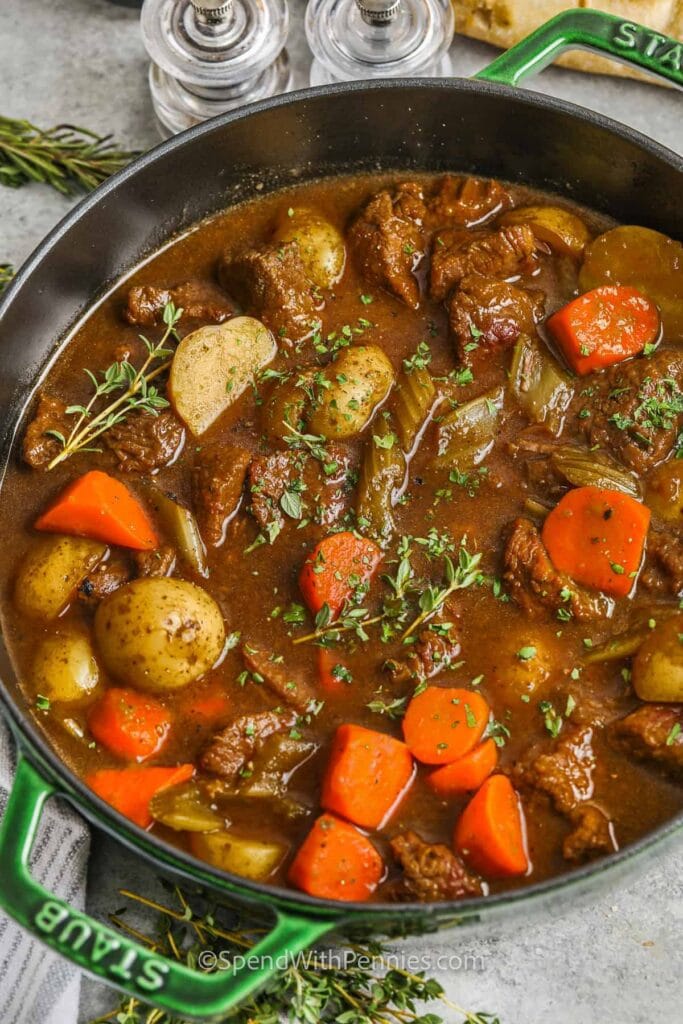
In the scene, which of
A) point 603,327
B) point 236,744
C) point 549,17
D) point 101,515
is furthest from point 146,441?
point 549,17

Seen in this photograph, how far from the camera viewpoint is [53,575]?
356 centimetres

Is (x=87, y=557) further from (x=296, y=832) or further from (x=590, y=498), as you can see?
(x=590, y=498)

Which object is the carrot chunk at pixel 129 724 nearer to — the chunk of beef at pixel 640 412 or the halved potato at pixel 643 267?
the chunk of beef at pixel 640 412

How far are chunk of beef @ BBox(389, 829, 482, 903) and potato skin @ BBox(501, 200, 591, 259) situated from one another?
204 centimetres

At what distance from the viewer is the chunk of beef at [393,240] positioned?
3.95 m

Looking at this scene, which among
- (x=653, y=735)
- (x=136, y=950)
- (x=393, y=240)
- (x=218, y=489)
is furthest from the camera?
(x=393, y=240)

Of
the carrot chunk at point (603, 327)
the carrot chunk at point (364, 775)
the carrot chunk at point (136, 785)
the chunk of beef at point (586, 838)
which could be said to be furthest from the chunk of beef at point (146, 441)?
the chunk of beef at point (586, 838)

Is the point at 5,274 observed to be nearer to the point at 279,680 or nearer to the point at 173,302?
the point at 173,302

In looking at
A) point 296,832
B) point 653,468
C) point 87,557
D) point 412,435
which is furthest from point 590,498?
point 87,557

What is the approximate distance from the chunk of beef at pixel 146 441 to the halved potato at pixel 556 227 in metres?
1.35

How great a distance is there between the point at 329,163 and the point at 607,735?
2218 millimetres

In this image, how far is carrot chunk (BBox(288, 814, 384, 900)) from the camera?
10.4 feet

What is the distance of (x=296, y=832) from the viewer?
3.29 metres

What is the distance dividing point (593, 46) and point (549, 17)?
90 cm
